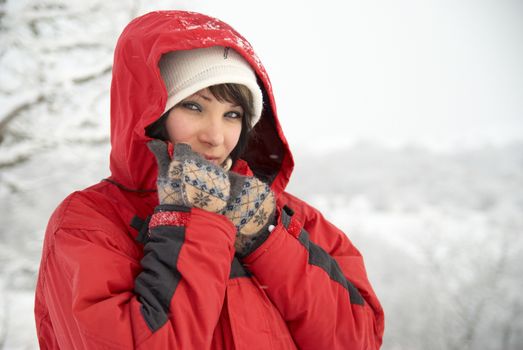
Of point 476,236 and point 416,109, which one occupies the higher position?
point 416,109

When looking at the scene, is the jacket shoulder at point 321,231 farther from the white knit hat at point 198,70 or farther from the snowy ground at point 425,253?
the snowy ground at point 425,253

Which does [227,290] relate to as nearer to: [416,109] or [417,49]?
[416,109]

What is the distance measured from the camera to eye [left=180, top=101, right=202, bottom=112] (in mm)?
1104

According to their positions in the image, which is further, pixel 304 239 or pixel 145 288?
pixel 304 239

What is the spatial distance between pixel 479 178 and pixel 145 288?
21.7 meters

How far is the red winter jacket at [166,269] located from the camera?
2.47 ft

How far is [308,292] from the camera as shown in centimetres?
97

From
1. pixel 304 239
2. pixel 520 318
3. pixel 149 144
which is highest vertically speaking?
pixel 149 144

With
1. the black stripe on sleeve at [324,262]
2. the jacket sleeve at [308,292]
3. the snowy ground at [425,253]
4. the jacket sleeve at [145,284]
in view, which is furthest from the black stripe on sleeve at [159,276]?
the snowy ground at [425,253]

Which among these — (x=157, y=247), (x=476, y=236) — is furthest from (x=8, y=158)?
(x=476, y=236)

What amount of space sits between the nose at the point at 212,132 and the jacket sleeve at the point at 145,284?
0.99ft

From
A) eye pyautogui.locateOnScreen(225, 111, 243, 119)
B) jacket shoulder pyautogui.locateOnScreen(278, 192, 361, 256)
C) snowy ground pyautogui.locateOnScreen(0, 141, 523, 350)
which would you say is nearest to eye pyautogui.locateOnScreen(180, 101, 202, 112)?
eye pyautogui.locateOnScreen(225, 111, 243, 119)

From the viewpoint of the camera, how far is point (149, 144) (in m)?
0.94

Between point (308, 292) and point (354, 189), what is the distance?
20.0 metres
